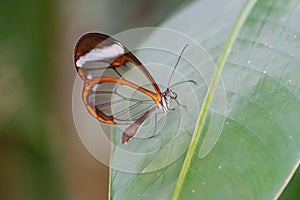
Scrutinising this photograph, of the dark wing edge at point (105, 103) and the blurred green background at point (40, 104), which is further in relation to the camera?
the blurred green background at point (40, 104)

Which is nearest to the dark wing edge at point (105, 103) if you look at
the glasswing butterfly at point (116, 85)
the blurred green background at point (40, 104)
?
the glasswing butterfly at point (116, 85)

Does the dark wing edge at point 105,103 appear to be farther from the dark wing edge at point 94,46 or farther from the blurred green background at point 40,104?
the blurred green background at point 40,104

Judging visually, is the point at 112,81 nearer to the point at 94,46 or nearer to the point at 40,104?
the point at 94,46

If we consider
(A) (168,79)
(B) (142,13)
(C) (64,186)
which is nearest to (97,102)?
(A) (168,79)

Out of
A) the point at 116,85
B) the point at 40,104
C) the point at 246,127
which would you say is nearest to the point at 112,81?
the point at 116,85

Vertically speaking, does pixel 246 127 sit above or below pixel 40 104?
above

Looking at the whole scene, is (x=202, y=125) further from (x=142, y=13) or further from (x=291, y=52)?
(x=142, y=13)
